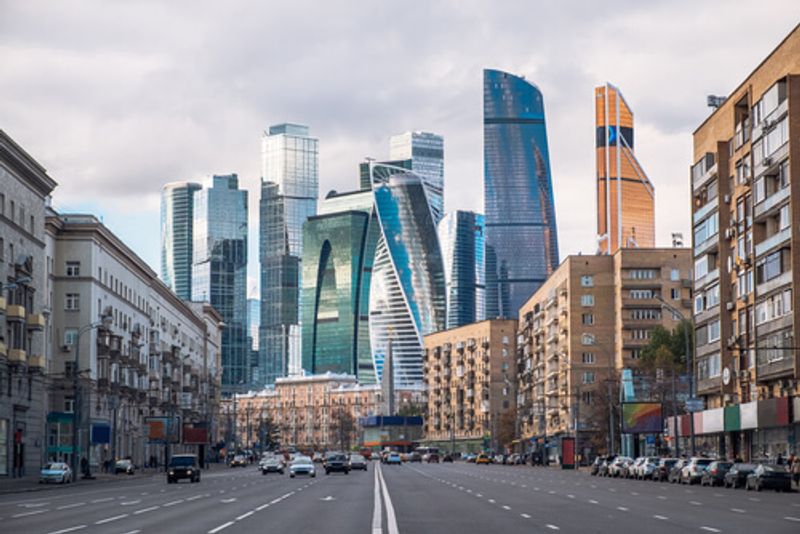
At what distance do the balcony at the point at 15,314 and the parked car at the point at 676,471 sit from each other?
Answer: 147 feet

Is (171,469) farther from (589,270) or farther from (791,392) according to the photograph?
(589,270)

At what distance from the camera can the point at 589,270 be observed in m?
170

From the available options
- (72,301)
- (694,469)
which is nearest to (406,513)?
(694,469)

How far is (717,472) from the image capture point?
70.7m

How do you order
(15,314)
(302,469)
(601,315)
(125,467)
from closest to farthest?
1. (15,314)
2. (302,469)
3. (125,467)
4. (601,315)

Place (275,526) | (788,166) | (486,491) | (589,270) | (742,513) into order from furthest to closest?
1. (589,270)
2. (788,166)
3. (486,491)
4. (742,513)
5. (275,526)

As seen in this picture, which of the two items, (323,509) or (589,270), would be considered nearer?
(323,509)

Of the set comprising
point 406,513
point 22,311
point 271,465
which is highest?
point 22,311

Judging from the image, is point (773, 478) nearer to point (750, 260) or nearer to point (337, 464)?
point (750, 260)

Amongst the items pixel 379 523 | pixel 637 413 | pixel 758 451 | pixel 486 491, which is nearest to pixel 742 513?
pixel 379 523

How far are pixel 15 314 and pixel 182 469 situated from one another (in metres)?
17.2

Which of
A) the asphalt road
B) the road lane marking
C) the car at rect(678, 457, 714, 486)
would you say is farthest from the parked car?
the road lane marking

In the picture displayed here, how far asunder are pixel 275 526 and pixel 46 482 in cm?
5491

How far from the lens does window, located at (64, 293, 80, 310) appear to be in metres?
116
